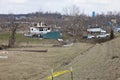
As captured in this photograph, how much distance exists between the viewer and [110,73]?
22.0m

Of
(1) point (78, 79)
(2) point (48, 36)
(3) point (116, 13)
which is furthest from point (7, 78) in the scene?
(3) point (116, 13)

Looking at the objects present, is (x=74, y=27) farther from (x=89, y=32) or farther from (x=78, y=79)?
(x=78, y=79)

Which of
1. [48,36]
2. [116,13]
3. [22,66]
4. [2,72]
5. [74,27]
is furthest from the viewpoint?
[116,13]

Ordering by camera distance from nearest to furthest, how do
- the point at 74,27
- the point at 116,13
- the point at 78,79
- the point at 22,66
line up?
the point at 78,79 < the point at 22,66 < the point at 74,27 < the point at 116,13

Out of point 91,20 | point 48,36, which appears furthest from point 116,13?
point 48,36

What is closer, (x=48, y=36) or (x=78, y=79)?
(x=78, y=79)

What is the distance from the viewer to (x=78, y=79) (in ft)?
68.9

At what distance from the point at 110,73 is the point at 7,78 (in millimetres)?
6705

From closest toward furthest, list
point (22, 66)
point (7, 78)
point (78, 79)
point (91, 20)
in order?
point (78, 79), point (7, 78), point (22, 66), point (91, 20)

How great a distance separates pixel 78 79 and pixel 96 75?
4.88 ft

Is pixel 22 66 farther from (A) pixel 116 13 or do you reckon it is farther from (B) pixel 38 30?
(A) pixel 116 13

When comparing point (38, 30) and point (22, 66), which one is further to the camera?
point (38, 30)

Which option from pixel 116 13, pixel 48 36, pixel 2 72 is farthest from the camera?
pixel 116 13

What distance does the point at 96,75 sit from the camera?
864 inches
